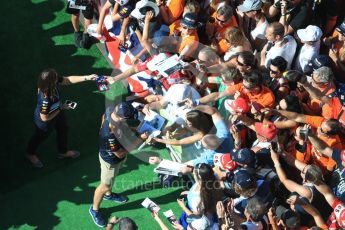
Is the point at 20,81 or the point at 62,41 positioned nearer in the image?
the point at 20,81

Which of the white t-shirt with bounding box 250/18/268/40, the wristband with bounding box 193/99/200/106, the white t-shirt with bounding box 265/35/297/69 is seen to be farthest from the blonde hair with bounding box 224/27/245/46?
the wristband with bounding box 193/99/200/106

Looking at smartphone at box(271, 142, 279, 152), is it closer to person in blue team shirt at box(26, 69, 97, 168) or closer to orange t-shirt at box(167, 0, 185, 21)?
person in blue team shirt at box(26, 69, 97, 168)

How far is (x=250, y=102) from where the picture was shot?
6.32 metres

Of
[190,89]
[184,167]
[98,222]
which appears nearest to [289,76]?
[190,89]

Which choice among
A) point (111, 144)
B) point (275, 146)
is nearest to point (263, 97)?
point (275, 146)

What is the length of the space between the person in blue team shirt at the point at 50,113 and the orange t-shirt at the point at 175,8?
5.58 feet

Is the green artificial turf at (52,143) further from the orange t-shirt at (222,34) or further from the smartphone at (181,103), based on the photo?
the orange t-shirt at (222,34)

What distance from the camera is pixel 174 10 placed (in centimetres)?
780

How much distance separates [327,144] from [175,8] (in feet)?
10.2

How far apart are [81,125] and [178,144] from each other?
1755 mm

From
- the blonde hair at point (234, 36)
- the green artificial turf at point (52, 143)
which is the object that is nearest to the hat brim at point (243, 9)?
the blonde hair at point (234, 36)

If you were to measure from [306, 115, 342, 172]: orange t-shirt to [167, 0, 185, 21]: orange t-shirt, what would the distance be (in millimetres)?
2615

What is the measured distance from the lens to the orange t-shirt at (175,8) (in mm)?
7785

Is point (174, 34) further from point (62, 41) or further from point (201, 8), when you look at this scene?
point (62, 41)
